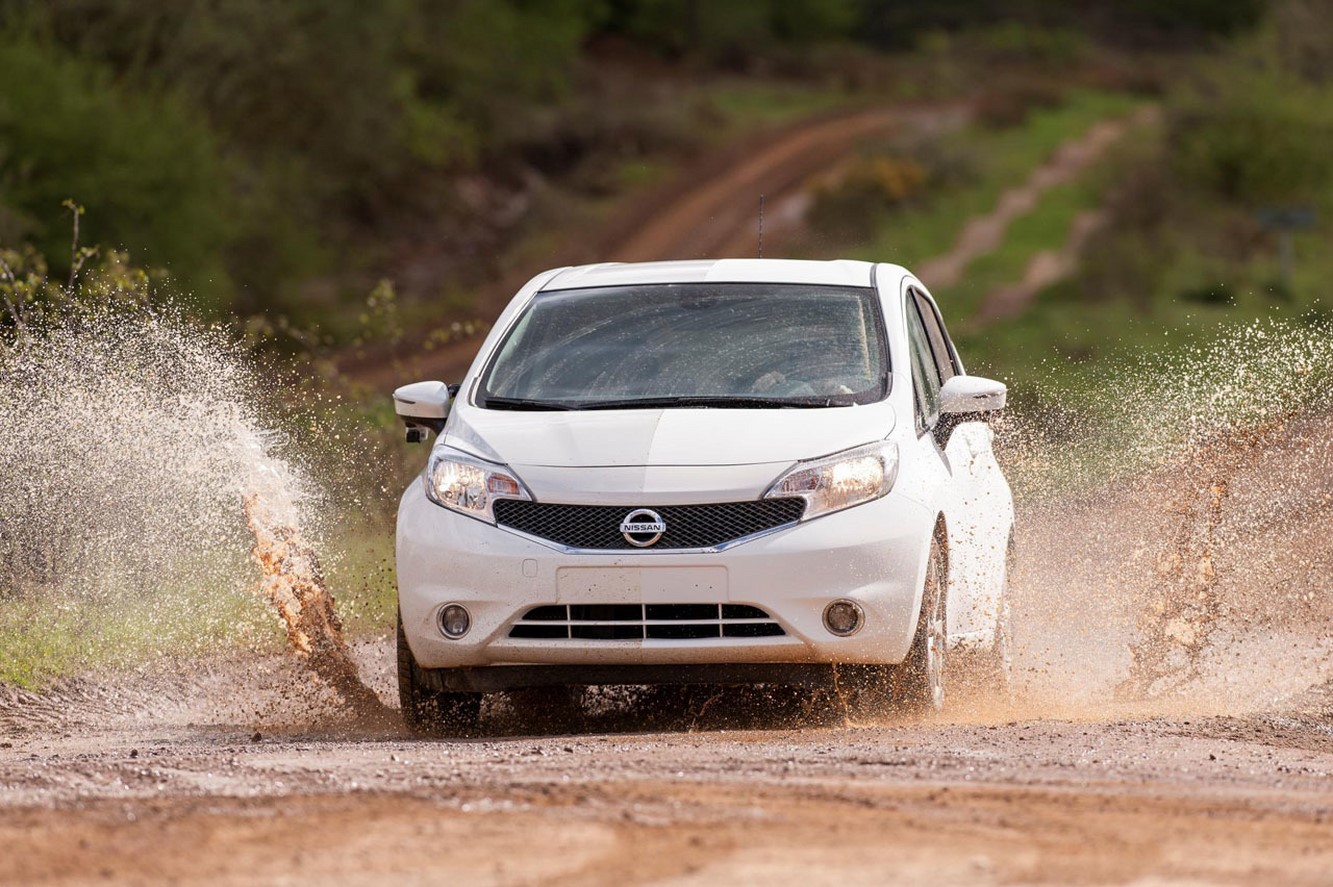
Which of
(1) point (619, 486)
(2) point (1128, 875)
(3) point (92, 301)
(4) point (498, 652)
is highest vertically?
(3) point (92, 301)

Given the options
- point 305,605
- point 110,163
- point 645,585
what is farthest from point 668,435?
point 110,163

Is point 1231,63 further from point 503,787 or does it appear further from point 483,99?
point 503,787

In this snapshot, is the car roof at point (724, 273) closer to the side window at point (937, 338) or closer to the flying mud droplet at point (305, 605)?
the side window at point (937, 338)

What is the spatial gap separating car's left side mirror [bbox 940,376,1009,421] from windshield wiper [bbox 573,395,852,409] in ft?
1.52

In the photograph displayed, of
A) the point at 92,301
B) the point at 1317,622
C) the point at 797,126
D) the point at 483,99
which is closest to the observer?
the point at 1317,622

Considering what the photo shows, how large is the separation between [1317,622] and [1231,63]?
44.2 meters

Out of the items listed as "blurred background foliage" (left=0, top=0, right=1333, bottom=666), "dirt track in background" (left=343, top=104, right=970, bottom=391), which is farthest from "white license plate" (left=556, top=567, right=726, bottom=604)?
"dirt track in background" (left=343, top=104, right=970, bottom=391)

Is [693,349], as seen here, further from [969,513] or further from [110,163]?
[110,163]

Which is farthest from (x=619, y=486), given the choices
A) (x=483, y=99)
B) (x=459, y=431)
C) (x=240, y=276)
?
(x=483, y=99)

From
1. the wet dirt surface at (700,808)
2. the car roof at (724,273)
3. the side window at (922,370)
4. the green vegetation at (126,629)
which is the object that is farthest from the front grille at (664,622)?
the green vegetation at (126,629)

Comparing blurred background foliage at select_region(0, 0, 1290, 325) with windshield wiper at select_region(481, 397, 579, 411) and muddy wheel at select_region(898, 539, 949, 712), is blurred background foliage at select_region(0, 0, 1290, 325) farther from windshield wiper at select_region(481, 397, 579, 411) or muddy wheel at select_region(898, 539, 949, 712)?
muddy wheel at select_region(898, 539, 949, 712)

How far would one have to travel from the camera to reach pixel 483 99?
150ft

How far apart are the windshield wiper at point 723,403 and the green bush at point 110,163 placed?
61.3ft

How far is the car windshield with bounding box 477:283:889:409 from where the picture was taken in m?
7.59
